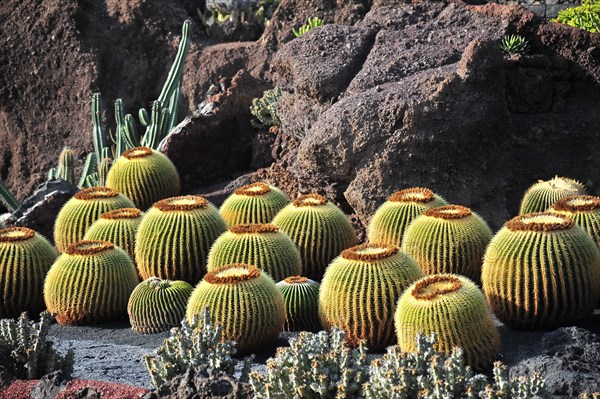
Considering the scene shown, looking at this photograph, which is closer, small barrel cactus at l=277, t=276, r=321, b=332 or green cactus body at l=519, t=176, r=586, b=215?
small barrel cactus at l=277, t=276, r=321, b=332

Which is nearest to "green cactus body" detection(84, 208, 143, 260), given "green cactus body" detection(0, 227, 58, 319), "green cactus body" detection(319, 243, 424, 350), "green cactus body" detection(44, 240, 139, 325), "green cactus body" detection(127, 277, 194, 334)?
"green cactus body" detection(0, 227, 58, 319)

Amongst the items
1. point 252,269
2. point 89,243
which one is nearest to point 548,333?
point 252,269

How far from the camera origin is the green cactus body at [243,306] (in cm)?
667

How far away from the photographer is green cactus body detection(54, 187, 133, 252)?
8.91m

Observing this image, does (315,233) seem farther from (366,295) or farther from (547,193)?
(547,193)

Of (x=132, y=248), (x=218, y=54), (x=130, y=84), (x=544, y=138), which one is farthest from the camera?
(x=130, y=84)

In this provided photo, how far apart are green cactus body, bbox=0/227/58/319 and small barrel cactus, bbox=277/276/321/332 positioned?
2.04 m

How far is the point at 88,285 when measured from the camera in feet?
25.1

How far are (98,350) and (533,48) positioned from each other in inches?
198

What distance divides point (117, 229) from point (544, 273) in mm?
3468

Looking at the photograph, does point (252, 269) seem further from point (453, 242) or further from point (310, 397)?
point (310, 397)

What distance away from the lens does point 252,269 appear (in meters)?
6.93

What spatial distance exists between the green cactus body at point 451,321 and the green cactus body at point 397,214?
1.68 metres

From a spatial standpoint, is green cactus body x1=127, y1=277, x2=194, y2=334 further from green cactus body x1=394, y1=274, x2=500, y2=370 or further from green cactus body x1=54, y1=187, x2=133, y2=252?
green cactus body x1=394, y1=274, x2=500, y2=370
